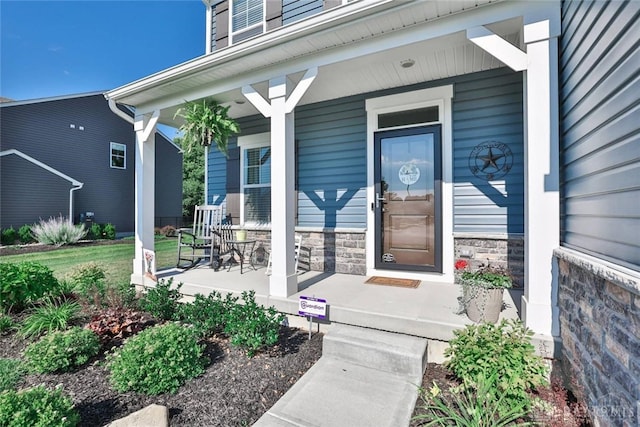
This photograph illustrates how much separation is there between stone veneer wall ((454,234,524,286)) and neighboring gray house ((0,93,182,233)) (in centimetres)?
1276

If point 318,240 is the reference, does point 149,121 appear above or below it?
above

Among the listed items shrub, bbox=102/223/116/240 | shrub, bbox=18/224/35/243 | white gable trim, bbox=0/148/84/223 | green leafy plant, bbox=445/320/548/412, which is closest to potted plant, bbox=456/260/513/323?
green leafy plant, bbox=445/320/548/412

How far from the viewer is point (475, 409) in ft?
5.12

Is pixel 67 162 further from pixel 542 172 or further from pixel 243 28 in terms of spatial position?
pixel 542 172

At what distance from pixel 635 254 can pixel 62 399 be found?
276 cm

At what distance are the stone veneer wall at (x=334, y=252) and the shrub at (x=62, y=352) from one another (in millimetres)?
2652

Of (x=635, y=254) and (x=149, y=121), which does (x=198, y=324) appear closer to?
(x=635, y=254)

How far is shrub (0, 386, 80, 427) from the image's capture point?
1347mm

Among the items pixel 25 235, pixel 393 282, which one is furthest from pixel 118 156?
pixel 393 282

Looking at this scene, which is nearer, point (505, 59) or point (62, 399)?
point (62, 399)

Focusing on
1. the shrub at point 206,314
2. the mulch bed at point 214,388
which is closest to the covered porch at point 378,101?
the shrub at point 206,314

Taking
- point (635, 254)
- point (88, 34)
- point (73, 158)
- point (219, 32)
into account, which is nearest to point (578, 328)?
point (635, 254)

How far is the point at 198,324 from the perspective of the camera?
254 centimetres

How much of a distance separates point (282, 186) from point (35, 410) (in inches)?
90.0
